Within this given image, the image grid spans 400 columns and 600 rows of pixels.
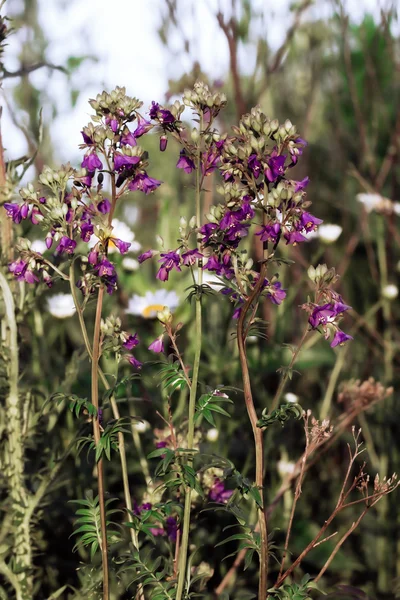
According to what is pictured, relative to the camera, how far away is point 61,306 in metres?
1.88

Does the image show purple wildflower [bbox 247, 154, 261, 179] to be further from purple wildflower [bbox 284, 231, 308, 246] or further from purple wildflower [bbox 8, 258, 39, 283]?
purple wildflower [bbox 8, 258, 39, 283]

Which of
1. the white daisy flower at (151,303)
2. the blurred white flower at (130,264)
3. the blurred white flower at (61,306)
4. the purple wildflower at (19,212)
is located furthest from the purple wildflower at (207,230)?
the blurred white flower at (130,264)

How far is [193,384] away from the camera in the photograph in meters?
0.87

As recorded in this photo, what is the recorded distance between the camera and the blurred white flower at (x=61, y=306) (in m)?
1.83

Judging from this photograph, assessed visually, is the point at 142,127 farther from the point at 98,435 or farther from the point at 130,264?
the point at 130,264

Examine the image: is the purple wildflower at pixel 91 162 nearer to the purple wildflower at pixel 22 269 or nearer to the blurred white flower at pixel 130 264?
the purple wildflower at pixel 22 269

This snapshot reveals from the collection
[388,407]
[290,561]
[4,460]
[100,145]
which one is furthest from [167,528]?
[388,407]

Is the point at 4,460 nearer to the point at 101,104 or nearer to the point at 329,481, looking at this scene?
the point at 101,104

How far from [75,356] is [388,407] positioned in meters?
1.16

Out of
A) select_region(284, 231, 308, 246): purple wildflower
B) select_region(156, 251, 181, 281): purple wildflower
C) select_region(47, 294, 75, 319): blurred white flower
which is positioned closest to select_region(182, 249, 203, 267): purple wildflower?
select_region(156, 251, 181, 281): purple wildflower

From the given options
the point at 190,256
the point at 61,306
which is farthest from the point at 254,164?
the point at 61,306

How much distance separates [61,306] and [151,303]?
316mm

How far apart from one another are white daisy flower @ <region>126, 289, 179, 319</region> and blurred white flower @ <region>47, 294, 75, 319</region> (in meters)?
0.17

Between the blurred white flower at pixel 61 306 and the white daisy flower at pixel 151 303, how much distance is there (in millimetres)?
165
